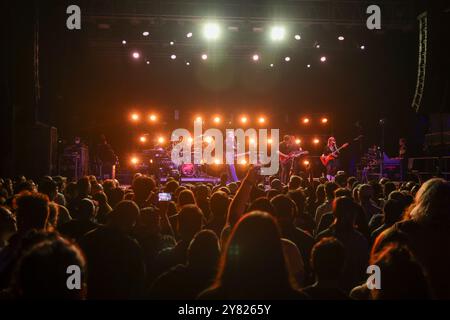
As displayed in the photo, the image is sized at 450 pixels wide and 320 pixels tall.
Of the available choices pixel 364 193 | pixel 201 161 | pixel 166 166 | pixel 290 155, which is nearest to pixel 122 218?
pixel 364 193

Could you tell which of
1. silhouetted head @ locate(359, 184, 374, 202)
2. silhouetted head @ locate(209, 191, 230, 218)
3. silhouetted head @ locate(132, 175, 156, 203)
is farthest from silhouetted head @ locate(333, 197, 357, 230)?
silhouetted head @ locate(132, 175, 156, 203)

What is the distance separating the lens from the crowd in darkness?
1786 mm

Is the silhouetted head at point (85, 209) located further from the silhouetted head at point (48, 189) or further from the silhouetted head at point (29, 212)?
the silhouetted head at point (48, 189)

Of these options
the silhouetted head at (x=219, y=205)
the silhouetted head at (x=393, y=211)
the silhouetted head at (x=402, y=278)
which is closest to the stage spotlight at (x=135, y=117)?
the silhouetted head at (x=219, y=205)

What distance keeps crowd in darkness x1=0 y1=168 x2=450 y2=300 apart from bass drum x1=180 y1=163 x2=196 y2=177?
12.3 metres

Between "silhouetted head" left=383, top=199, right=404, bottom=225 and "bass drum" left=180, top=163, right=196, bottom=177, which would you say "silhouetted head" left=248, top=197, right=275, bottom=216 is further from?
"bass drum" left=180, top=163, right=196, bottom=177

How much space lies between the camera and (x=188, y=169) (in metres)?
17.2

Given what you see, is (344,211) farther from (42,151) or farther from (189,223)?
(42,151)

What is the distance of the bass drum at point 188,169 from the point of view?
17203 millimetres

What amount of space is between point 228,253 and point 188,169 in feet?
50.5

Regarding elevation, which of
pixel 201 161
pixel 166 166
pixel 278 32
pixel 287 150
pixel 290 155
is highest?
pixel 278 32

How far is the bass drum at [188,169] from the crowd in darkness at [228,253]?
1234 cm
